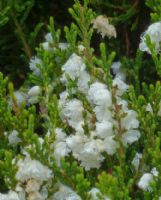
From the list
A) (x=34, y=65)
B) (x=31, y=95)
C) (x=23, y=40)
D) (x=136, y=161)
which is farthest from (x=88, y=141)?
(x=23, y=40)

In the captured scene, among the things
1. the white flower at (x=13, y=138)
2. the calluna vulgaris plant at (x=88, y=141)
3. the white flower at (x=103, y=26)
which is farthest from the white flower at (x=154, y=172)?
the white flower at (x=103, y=26)

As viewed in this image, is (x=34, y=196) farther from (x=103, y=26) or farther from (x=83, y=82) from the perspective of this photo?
(x=103, y=26)

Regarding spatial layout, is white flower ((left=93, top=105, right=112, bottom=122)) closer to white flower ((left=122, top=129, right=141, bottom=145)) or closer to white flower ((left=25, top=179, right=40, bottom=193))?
white flower ((left=122, top=129, right=141, bottom=145))

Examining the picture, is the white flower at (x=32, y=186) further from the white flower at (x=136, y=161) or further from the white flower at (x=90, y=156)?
the white flower at (x=136, y=161)

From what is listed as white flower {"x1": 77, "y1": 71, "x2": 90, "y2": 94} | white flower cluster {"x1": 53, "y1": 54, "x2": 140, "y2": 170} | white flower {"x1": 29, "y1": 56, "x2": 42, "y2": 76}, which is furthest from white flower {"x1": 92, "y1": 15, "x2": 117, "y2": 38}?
white flower cluster {"x1": 53, "y1": 54, "x2": 140, "y2": 170}

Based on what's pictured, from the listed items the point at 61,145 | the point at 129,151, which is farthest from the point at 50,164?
the point at 129,151

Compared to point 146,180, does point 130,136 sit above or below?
above
